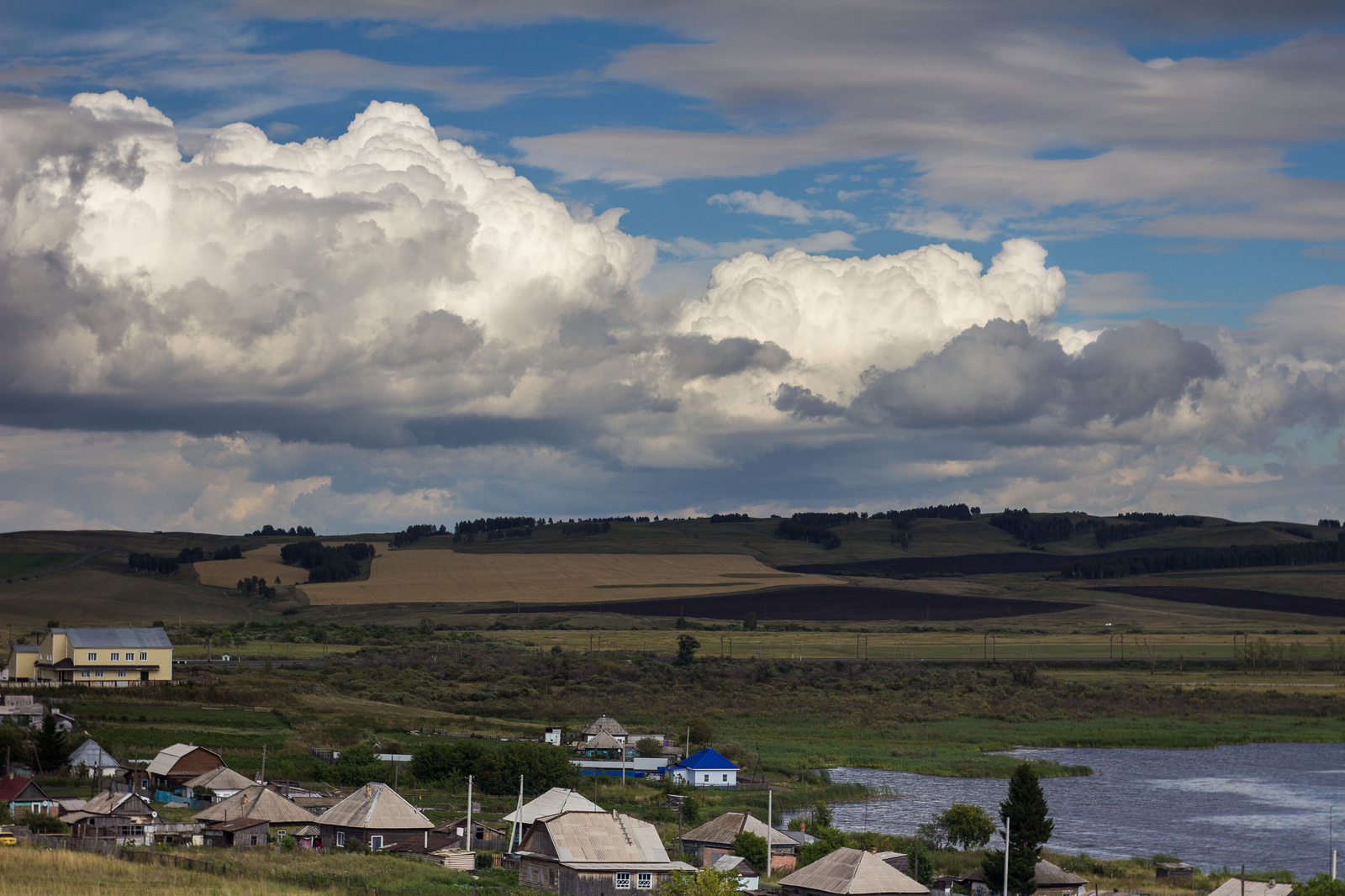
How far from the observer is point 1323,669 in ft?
463

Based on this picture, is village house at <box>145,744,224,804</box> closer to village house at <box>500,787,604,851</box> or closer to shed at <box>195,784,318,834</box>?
shed at <box>195,784,318,834</box>

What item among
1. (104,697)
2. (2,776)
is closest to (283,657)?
(104,697)

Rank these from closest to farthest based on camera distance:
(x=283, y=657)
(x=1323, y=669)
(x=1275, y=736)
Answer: (x=1275, y=736) → (x=283, y=657) → (x=1323, y=669)

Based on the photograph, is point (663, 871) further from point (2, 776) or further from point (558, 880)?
point (2, 776)

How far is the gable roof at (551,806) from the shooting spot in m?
55.1

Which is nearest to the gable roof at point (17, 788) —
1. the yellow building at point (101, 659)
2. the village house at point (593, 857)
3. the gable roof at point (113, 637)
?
the village house at point (593, 857)

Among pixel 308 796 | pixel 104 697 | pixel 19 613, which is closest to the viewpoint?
pixel 308 796

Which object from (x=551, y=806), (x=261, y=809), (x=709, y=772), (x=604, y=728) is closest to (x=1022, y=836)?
(x=551, y=806)

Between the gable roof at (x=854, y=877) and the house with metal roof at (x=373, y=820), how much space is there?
15.8 metres

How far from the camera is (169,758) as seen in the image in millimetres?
67062

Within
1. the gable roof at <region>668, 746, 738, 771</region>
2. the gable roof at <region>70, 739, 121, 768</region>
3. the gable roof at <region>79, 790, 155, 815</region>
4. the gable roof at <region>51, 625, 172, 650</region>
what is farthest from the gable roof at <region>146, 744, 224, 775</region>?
the gable roof at <region>51, 625, 172, 650</region>

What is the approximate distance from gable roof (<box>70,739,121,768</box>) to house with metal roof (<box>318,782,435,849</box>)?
20033mm

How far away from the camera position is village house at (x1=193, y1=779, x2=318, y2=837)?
54688 mm

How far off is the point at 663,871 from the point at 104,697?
56.2m
